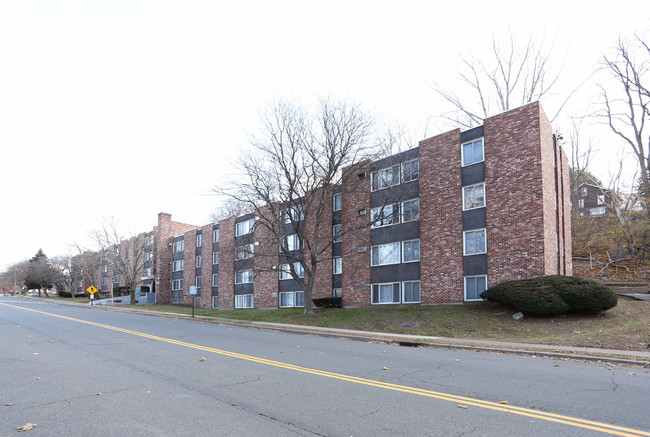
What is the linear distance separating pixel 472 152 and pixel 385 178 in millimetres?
5735

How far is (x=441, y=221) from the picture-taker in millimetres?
23094

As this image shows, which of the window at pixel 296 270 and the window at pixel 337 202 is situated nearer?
the window at pixel 337 202

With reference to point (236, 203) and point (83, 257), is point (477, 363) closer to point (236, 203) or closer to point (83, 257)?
point (236, 203)

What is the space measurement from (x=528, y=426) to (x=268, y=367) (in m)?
5.49

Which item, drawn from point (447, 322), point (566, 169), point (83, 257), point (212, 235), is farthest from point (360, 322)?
point (83, 257)

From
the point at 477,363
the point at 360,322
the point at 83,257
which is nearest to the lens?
the point at 477,363

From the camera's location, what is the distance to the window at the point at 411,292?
→ 24.1 meters

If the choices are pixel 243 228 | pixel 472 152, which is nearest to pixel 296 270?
pixel 243 228

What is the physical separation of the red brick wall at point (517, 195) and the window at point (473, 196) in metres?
0.43

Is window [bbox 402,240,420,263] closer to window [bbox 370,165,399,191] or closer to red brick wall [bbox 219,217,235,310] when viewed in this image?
window [bbox 370,165,399,191]

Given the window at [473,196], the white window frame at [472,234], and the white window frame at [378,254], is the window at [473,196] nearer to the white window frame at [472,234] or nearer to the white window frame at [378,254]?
the white window frame at [472,234]

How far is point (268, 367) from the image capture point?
9281 millimetres

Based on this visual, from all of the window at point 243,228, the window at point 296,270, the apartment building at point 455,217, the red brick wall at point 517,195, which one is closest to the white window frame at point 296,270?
the window at point 296,270

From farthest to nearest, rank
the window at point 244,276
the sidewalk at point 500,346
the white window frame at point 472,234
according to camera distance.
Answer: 1. the window at point 244,276
2. the white window frame at point 472,234
3. the sidewalk at point 500,346
